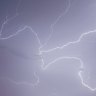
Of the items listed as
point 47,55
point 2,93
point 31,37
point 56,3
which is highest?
point 56,3

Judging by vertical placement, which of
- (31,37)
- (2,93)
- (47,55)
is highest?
(31,37)

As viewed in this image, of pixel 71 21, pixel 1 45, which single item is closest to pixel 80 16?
pixel 71 21

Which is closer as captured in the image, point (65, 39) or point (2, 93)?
point (65, 39)

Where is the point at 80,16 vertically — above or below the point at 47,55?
above

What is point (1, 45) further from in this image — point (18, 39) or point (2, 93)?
point (2, 93)

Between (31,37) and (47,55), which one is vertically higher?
(31,37)

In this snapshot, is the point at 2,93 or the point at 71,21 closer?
the point at 71,21

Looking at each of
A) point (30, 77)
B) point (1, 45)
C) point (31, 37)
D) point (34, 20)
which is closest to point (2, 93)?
point (30, 77)

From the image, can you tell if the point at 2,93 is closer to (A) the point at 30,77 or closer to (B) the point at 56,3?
(A) the point at 30,77
